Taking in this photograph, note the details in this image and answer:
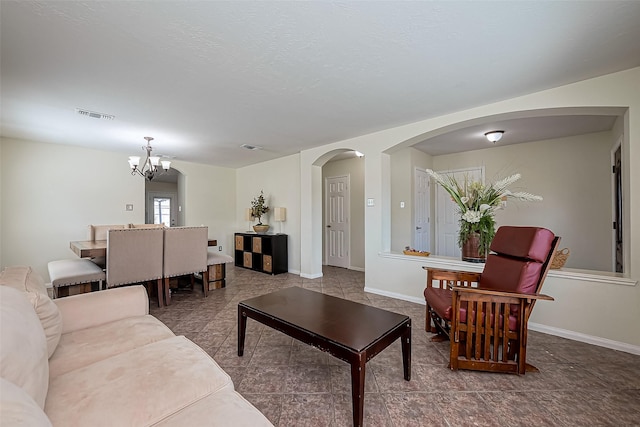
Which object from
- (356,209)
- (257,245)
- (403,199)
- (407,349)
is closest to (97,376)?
(407,349)

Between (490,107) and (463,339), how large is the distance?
2.37m

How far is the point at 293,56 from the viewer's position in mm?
2014

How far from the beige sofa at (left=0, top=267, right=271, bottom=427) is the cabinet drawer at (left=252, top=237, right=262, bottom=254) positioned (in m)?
3.83

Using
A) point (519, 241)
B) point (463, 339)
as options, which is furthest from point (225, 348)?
point (519, 241)

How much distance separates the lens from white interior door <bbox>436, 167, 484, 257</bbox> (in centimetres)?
530

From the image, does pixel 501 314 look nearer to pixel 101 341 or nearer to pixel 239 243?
pixel 101 341

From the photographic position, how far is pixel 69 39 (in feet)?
5.90

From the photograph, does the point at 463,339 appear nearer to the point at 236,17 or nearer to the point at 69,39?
the point at 236,17

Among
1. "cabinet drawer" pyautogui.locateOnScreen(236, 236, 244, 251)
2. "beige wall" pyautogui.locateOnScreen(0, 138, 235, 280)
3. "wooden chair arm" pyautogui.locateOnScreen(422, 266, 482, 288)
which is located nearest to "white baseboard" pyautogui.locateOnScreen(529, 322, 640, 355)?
"wooden chair arm" pyautogui.locateOnScreen(422, 266, 482, 288)

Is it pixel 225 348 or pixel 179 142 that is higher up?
pixel 179 142

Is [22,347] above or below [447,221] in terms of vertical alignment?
below

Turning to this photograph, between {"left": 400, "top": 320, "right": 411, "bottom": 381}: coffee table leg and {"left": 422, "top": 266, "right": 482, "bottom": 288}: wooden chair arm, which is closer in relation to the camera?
{"left": 400, "top": 320, "right": 411, "bottom": 381}: coffee table leg

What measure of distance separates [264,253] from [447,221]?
12.2ft

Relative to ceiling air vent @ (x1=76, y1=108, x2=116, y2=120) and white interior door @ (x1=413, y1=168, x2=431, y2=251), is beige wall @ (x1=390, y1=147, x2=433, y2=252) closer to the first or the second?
white interior door @ (x1=413, y1=168, x2=431, y2=251)
